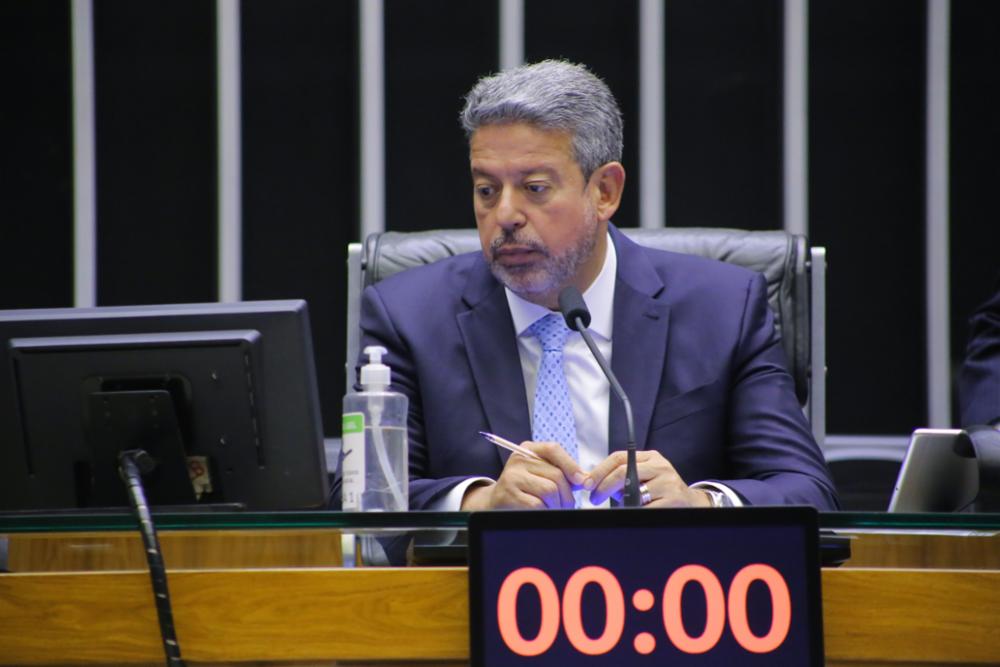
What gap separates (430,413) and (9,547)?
90 cm

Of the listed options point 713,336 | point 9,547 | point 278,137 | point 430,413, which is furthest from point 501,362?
point 278,137

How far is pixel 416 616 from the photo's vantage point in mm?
1121

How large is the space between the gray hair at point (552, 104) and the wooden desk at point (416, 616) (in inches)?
41.3

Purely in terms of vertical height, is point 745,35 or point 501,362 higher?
point 745,35

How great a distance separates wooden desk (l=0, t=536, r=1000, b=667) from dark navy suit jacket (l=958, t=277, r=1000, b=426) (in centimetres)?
129

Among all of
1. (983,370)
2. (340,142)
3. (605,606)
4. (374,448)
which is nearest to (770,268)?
(983,370)

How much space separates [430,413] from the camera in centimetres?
206

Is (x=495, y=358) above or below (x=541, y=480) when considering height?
above

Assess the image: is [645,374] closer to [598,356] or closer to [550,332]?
[550,332]

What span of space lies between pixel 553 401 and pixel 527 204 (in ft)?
1.04

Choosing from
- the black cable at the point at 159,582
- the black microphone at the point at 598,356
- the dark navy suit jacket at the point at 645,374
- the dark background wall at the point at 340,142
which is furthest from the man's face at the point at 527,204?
the dark background wall at the point at 340,142

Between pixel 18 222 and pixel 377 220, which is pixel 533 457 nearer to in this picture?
pixel 377 220

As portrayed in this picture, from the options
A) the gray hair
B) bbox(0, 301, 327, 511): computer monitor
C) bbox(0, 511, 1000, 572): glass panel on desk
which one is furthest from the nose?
bbox(0, 511, 1000, 572): glass panel on desk

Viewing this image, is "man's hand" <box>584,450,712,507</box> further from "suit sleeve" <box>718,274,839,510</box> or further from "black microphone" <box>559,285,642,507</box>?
"suit sleeve" <box>718,274,839,510</box>
